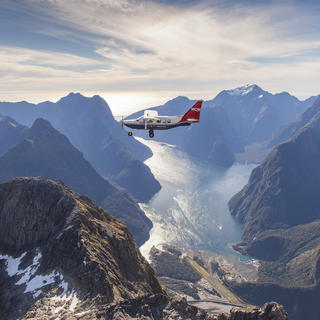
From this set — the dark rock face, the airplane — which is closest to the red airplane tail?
the airplane

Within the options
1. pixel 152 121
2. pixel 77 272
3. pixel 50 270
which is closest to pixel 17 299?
pixel 50 270

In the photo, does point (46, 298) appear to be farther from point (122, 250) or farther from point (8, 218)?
point (8, 218)

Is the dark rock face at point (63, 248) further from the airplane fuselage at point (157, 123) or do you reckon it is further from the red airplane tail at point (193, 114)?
the red airplane tail at point (193, 114)

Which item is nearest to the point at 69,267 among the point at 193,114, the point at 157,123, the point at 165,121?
the point at 157,123

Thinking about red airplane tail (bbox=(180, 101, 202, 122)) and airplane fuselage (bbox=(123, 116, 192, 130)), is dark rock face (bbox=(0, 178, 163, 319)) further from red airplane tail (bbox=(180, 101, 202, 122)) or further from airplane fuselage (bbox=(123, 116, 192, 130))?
red airplane tail (bbox=(180, 101, 202, 122))

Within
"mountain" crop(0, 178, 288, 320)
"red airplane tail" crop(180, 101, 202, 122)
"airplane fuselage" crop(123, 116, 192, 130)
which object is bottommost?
→ "mountain" crop(0, 178, 288, 320)

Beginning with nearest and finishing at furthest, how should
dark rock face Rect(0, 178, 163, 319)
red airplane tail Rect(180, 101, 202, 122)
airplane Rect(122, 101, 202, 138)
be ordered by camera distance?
dark rock face Rect(0, 178, 163, 319)
red airplane tail Rect(180, 101, 202, 122)
airplane Rect(122, 101, 202, 138)

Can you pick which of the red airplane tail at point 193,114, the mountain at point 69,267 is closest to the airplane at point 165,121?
the red airplane tail at point 193,114
